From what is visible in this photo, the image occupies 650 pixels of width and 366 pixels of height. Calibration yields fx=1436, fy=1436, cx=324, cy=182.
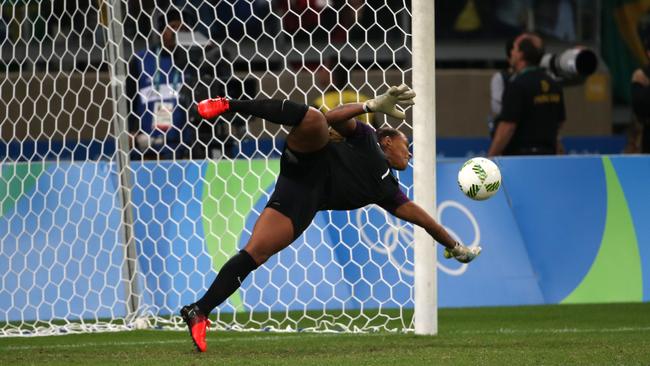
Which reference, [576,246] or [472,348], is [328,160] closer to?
[472,348]

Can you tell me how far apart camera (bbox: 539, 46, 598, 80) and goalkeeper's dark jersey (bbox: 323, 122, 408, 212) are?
16.7 ft

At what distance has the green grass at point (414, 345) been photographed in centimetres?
790

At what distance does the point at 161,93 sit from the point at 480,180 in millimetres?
3592

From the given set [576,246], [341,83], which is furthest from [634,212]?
[341,83]

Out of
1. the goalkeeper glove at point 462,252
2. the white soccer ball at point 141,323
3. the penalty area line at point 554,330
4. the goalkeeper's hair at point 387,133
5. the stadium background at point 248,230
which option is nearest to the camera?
the goalkeeper glove at point 462,252

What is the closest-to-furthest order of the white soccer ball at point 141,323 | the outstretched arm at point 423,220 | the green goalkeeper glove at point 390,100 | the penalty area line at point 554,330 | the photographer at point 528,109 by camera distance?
the green goalkeeper glove at point 390,100, the outstretched arm at point 423,220, the penalty area line at point 554,330, the white soccer ball at point 141,323, the photographer at point 528,109

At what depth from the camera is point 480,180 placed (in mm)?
9125

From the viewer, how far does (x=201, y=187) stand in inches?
451

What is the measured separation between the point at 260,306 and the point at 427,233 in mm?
2331

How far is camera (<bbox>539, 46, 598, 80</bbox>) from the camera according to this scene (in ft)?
45.8

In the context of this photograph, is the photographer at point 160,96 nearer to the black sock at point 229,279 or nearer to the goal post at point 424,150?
the goal post at point 424,150

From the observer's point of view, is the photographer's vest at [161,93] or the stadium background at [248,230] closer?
Result: the stadium background at [248,230]

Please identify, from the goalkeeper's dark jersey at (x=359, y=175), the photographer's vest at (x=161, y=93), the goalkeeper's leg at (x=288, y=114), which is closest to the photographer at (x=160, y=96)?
the photographer's vest at (x=161, y=93)

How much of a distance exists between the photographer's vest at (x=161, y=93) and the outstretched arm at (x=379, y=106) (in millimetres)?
3190
